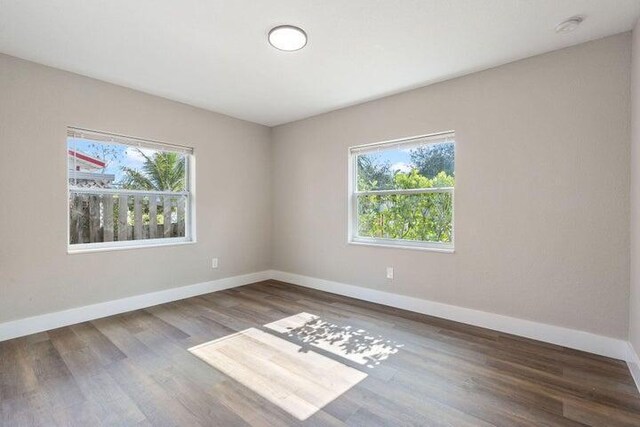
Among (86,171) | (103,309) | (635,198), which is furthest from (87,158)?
(635,198)

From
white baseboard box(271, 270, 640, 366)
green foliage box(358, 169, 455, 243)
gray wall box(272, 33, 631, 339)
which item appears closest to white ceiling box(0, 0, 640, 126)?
gray wall box(272, 33, 631, 339)

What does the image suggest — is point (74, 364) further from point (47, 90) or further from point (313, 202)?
point (313, 202)

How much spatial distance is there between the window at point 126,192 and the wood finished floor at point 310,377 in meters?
0.94

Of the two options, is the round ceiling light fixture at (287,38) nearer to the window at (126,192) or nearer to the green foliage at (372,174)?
the green foliage at (372,174)

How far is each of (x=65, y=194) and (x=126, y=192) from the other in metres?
0.57

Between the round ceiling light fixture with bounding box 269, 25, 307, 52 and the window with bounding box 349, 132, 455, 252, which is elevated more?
the round ceiling light fixture with bounding box 269, 25, 307, 52

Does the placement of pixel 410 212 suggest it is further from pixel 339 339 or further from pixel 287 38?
pixel 287 38

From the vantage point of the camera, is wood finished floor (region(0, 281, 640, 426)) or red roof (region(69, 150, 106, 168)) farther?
red roof (region(69, 150, 106, 168))

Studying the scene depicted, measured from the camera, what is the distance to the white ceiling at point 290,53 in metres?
2.00

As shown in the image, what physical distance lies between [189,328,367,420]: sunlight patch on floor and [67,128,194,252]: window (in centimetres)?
179

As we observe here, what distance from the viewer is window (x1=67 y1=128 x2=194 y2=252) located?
10.2 feet

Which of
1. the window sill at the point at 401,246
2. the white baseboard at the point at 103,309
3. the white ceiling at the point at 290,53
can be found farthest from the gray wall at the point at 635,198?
the white baseboard at the point at 103,309

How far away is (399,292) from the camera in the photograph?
3.46 m

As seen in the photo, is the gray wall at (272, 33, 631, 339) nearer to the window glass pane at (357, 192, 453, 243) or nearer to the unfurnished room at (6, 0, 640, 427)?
the unfurnished room at (6, 0, 640, 427)
